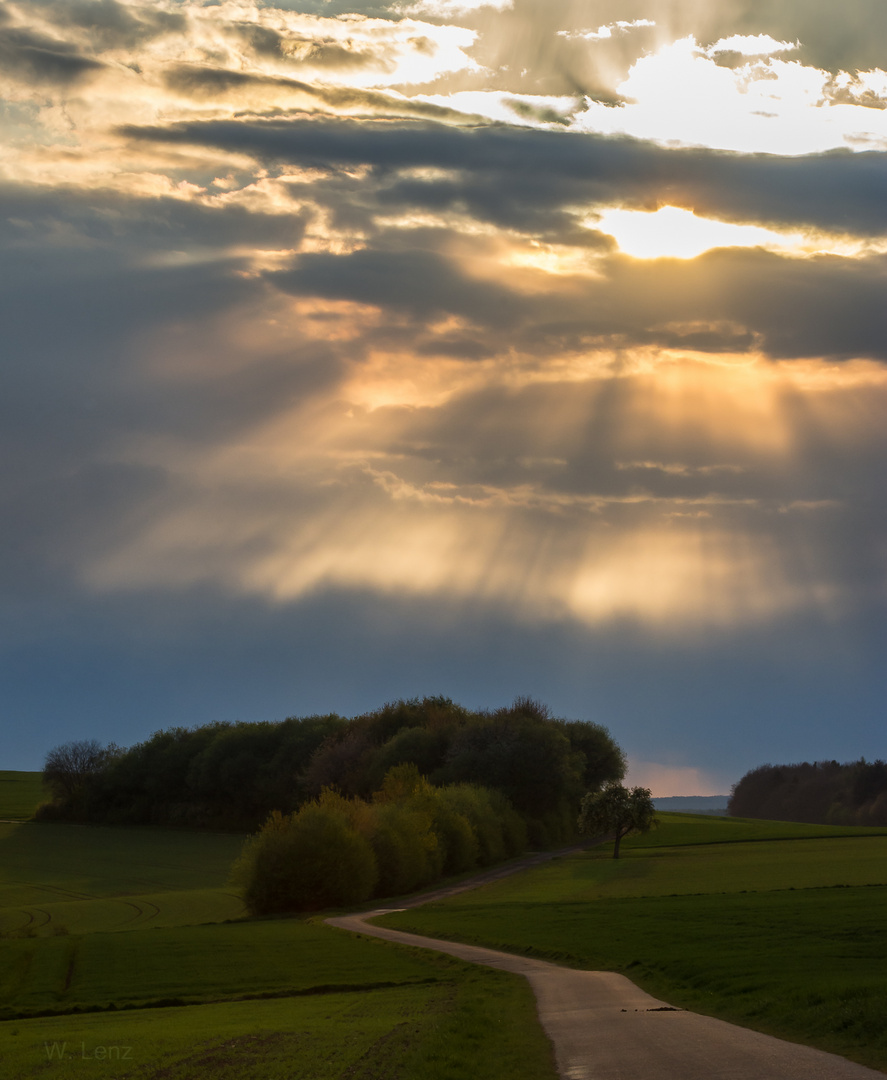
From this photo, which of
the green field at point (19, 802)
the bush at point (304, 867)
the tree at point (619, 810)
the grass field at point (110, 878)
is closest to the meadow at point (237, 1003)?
the grass field at point (110, 878)

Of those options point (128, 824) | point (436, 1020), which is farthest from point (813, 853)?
point (128, 824)

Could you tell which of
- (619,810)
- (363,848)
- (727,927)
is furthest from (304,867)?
(619,810)

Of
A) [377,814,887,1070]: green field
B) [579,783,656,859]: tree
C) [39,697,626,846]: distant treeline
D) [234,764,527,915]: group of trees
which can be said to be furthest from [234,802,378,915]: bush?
[39,697,626,846]: distant treeline

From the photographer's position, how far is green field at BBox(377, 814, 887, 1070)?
77.9ft

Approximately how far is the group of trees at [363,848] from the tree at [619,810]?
411 inches

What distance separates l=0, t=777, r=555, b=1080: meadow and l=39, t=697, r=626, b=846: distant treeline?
168 feet

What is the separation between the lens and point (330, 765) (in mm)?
135625

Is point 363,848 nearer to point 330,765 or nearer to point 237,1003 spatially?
point 237,1003

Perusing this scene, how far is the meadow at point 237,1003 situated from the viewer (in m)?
20.0

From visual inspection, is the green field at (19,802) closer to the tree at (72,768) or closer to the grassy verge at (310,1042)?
the tree at (72,768)

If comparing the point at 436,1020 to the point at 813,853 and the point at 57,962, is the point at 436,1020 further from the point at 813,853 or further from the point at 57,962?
the point at 813,853

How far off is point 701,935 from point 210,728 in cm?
13827

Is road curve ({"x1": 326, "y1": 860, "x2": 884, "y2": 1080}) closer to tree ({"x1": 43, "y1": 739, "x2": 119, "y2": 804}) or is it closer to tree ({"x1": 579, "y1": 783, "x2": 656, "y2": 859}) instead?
tree ({"x1": 579, "y1": 783, "x2": 656, "y2": 859})

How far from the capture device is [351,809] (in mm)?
80375
